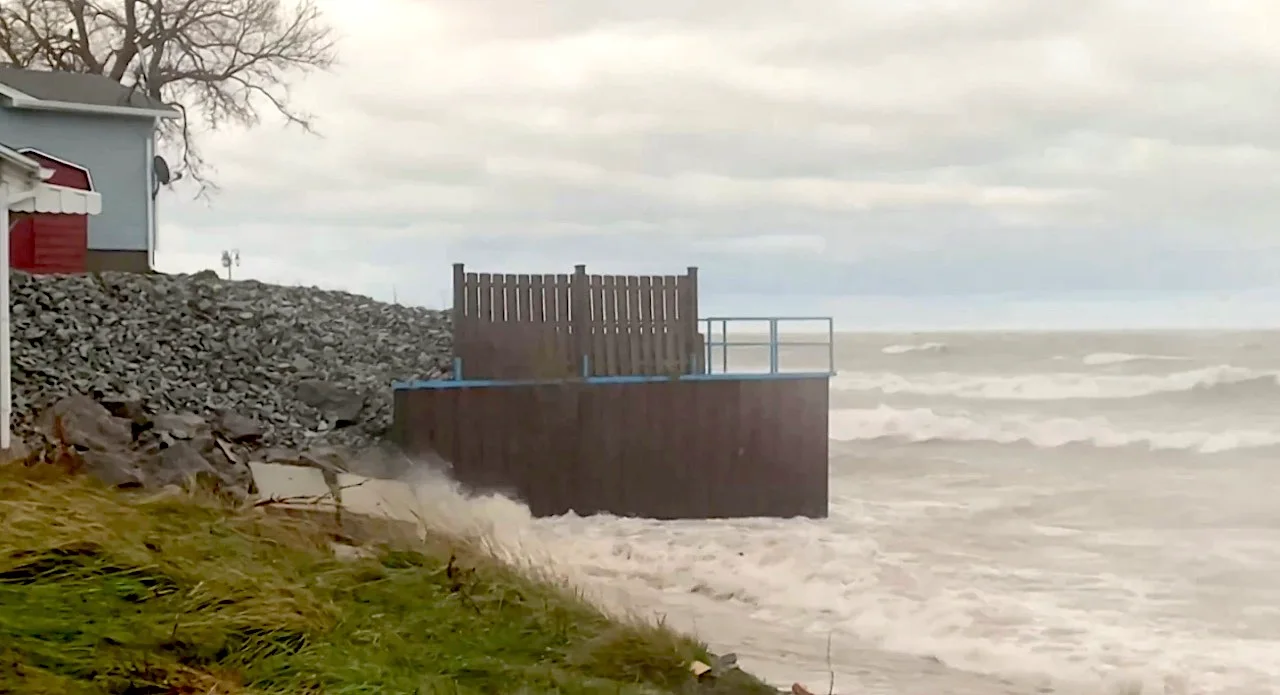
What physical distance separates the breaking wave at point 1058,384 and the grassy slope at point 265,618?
3273 centimetres

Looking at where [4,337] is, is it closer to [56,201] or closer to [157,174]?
[56,201]

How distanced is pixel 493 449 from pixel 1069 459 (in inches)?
601

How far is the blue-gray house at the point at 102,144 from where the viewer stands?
63.0ft

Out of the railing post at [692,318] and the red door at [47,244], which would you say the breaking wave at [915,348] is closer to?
the railing post at [692,318]

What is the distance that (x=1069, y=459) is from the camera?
2452 cm

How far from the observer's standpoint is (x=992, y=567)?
1242cm

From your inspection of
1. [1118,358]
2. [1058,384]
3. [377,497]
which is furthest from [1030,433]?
[377,497]

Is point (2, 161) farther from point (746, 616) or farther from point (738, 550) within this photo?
point (738, 550)

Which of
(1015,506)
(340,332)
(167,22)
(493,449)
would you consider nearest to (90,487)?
(493,449)

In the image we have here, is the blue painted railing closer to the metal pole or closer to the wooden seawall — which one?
the wooden seawall

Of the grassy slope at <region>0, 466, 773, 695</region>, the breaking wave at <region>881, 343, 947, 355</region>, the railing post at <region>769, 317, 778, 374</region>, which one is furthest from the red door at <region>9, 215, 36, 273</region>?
the breaking wave at <region>881, 343, 947, 355</region>

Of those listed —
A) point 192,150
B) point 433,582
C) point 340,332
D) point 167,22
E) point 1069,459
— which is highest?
point 167,22

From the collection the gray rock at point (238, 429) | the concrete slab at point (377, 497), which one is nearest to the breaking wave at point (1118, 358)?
the gray rock at point (238, 429)

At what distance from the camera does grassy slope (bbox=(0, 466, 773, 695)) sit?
4.28 metres
